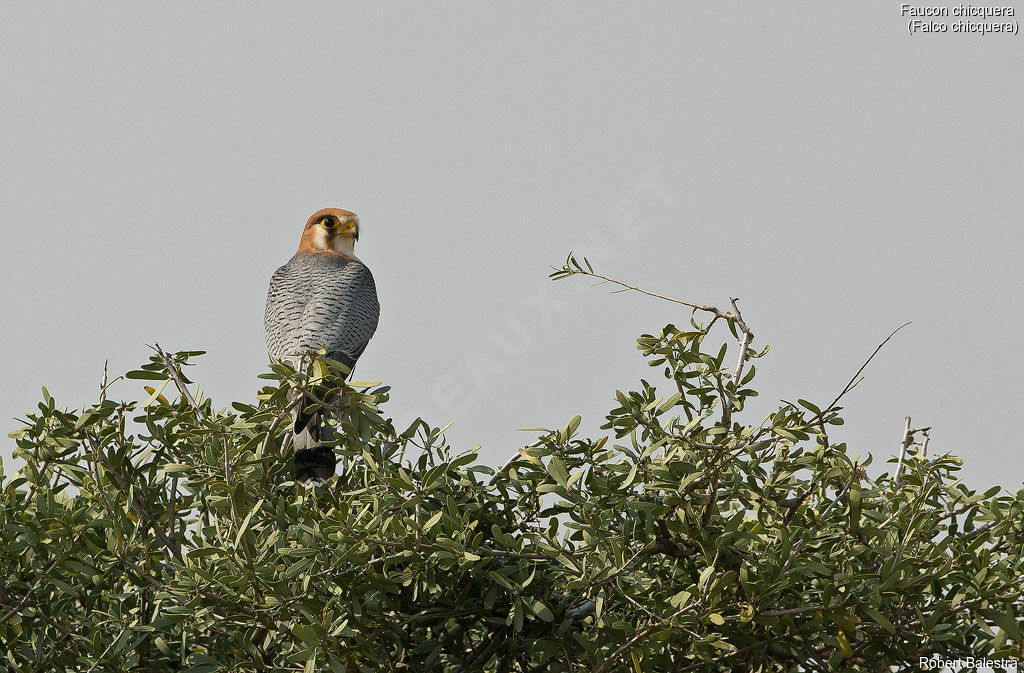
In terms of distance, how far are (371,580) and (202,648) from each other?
59cm

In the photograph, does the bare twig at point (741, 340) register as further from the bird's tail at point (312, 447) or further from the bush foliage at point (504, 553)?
the bird's tail at point (312, 447)

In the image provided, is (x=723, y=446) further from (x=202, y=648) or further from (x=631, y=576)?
(x=202, y=648)

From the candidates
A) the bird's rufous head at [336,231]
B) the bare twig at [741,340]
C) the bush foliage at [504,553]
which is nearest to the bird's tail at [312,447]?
the bush foliage at [504,553]

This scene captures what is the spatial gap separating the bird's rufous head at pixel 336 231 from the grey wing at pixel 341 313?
55cm

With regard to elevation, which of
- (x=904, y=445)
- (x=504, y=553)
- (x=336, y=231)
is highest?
(x=336, y=231)

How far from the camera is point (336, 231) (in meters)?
5.77

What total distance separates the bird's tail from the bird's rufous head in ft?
10.2

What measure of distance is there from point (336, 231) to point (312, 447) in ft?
10.7

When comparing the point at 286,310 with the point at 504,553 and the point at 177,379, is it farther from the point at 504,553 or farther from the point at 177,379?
the point at 504,553

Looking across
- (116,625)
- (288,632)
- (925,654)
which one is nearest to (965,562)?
(925,654)

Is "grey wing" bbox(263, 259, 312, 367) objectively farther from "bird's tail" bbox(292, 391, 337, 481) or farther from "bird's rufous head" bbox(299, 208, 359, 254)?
"bird's tail" bbox(292, 391, 337, 481)

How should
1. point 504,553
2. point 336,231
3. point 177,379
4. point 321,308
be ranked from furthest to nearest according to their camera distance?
point 336,231 → point 321,308 → point 177,379 → point 504,553

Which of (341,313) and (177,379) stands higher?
(341,313)

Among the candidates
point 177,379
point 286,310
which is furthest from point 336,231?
point 177,379
